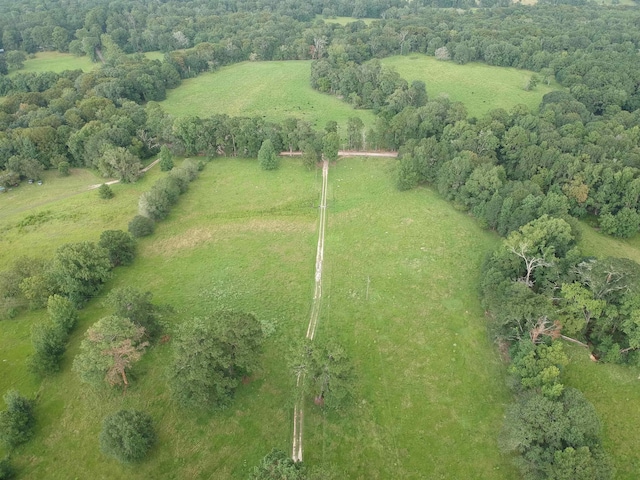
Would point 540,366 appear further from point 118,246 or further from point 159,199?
point 159,199

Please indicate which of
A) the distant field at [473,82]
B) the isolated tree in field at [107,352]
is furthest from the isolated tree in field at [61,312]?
the distant field at [473,82]

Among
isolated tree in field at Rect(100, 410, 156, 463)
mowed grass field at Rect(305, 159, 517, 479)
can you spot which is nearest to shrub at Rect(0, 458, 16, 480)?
isolated tree in field at Rect(100, 410, 156, 463)

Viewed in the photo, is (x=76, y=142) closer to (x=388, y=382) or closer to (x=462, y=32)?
(x=388, y=382)

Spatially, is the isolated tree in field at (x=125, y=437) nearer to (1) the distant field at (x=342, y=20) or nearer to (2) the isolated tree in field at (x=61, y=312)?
(2) the isolated tree in field at (x=61, y=312)

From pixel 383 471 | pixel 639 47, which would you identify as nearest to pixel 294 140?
pixel 383 471

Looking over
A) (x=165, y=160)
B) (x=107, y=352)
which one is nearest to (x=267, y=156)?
(x=165, y=160)

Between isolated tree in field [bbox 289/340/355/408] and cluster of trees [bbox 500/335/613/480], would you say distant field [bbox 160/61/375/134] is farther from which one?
cluster of trees [bbox 500/335/613/480]
